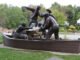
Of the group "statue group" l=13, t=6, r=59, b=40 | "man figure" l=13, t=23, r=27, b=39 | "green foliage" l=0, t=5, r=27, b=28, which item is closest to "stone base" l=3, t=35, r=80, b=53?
"statue group" l=13, t=6, r=59, b=40

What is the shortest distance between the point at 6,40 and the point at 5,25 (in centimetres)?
2950

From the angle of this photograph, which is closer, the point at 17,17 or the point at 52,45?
the point at 52,45

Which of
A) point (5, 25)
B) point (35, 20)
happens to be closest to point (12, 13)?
point (5, 25)

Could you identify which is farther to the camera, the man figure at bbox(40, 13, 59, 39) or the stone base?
the man figure at bbox(40, 13, 59, 39)

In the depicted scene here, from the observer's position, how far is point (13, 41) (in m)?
12.0

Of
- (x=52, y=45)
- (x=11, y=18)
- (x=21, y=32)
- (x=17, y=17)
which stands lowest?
(x=11, y=18)

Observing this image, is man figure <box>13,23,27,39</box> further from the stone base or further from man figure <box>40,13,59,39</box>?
man figure <box>40,13,59,39</box>

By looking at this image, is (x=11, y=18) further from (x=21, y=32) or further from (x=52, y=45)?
(x=52, y=45)

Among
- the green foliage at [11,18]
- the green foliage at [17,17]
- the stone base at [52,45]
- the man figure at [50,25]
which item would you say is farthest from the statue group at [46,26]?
the green foliage at [11,18]

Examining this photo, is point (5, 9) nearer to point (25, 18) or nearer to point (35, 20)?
point (25, 18)

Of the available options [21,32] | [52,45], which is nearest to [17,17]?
[21,32]

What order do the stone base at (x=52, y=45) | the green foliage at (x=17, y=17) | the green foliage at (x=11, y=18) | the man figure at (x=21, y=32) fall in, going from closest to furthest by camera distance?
1. the stone base at (x=52, y=45)
2. the man figure at (x=21, y=32)
3. the green foliage at (x=17, y=17)
4. the green foliage at (x=11, y=18)

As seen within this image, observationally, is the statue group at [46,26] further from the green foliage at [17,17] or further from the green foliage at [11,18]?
the green foliage at [11,18]

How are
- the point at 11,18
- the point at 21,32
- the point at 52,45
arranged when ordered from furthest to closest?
the point at 11,18, the point at 21,32, the point at 52,45
